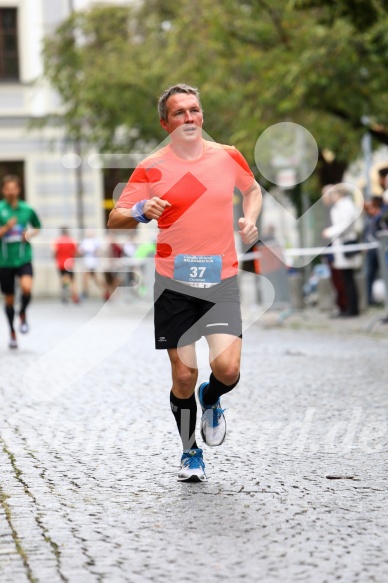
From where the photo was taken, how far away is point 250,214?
21.0ft

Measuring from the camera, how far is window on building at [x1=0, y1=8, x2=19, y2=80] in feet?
131

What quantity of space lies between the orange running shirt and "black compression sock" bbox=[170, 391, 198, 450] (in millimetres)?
629

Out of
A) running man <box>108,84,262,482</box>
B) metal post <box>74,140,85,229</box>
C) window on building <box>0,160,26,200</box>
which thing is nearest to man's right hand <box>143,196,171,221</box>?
running man <box>108,84,262,482</box>

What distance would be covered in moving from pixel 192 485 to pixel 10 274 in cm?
934

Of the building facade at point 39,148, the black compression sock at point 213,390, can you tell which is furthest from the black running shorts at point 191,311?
the building facade at point 39,148

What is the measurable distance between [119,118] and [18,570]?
95.2ft

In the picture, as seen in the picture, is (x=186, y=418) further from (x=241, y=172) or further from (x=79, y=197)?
(x=79, y=197)

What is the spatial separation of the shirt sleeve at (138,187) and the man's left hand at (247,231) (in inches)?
18.2

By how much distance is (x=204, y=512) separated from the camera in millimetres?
5578

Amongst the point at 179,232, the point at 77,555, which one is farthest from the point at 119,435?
the point at 77,555

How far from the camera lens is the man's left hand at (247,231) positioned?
6090 millimetres

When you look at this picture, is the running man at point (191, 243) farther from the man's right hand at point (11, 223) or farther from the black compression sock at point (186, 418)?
the man's right hand at point (11, 223)

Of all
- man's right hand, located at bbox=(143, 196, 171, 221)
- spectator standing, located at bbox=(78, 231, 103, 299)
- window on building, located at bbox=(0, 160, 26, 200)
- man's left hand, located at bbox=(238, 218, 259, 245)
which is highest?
window on building, located at bbox=(0, 160, 26, 200)

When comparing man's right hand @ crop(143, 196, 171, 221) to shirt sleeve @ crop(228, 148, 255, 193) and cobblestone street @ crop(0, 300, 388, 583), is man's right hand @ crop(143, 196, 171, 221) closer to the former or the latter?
shirt sleeve @ crop(228, 148, 255, 193)
